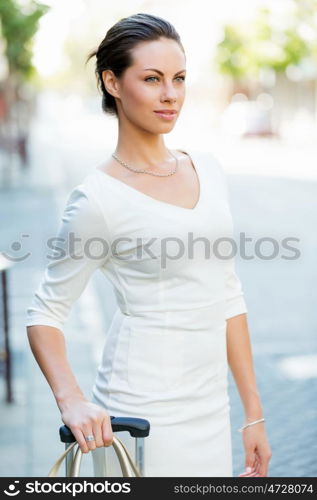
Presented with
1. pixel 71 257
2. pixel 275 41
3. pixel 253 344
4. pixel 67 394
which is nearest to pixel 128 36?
pixel 71 257

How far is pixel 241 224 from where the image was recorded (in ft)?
46.4

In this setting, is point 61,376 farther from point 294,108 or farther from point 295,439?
point 294,108

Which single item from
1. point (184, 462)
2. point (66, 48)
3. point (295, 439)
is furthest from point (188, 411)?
point (66, 48)

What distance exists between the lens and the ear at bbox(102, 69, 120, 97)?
2205 mm

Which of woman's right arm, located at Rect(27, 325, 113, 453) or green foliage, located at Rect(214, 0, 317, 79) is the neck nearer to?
woman's right arm, located at Rect(27, 325, 113, 453)

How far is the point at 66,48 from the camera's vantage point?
12706cm

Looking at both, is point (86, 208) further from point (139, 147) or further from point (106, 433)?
point (106, 433)

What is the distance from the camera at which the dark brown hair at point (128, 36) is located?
6.99 ft

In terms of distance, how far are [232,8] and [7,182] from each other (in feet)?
92.8

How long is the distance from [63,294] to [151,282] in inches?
7.8

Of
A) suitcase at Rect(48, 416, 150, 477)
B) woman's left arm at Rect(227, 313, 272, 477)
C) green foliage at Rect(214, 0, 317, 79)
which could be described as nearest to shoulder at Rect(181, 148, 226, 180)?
woman's left arm at Rect(227, 313, 272, 477)

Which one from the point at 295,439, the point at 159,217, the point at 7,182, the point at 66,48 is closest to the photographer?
the point at 159,217

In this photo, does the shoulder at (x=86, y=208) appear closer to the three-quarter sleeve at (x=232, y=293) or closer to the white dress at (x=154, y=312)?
the white dress at (x=154, y=312)
